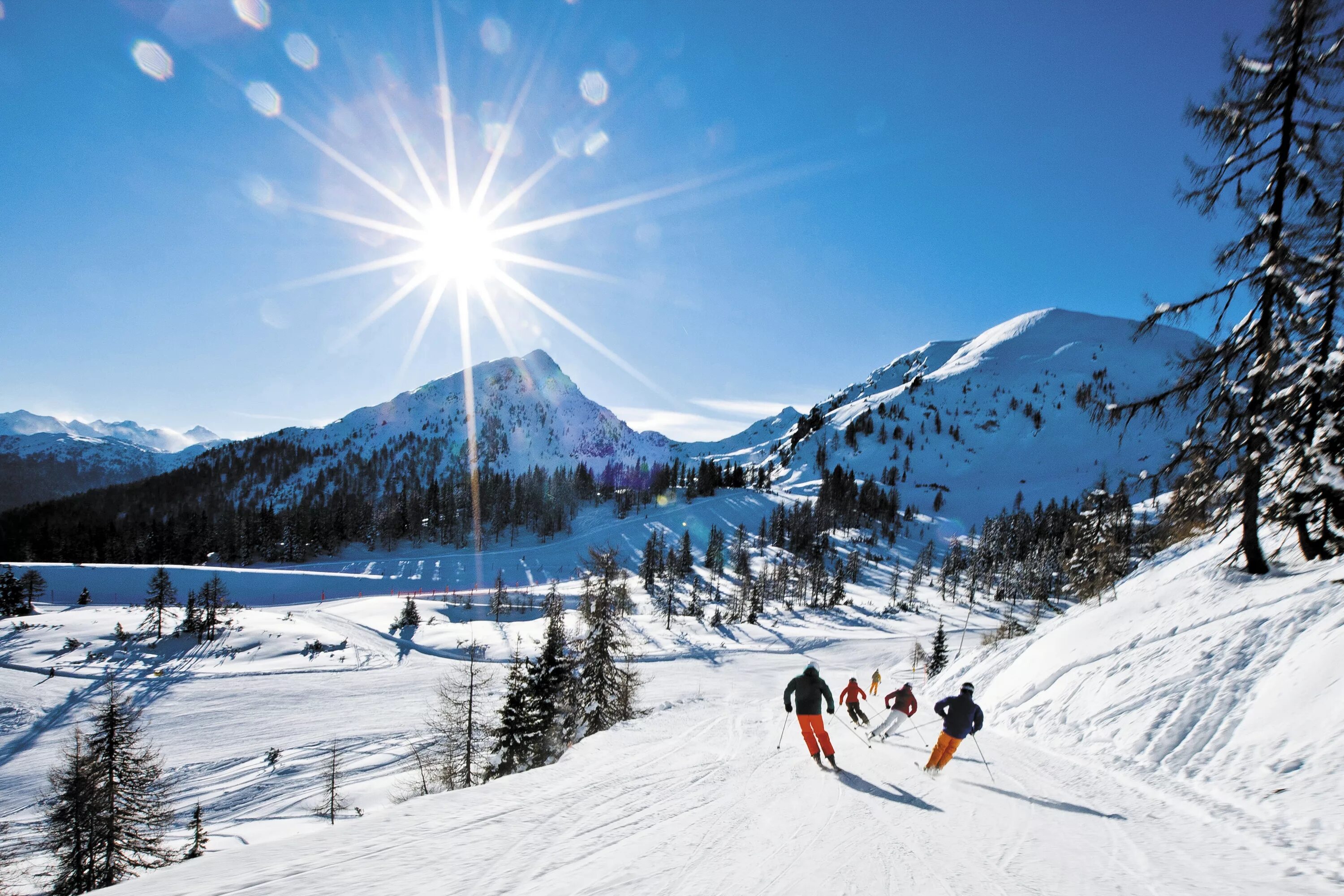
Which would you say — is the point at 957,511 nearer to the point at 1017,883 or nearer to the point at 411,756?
the point at 411,756

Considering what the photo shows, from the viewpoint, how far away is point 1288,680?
7105mm

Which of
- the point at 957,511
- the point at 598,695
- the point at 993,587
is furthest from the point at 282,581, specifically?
the point at 957,511

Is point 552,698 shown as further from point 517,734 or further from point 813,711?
point 813,711

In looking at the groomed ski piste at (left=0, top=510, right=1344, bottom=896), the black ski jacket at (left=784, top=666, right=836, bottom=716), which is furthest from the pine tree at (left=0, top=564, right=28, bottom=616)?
the black ski jacket at (left=784, top=666, right=836, bottom=716)

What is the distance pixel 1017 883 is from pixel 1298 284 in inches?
503

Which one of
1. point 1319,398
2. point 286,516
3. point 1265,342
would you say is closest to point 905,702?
point 1319,398

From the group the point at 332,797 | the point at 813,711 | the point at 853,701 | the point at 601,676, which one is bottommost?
the point at 332,797

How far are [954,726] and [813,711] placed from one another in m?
2.16

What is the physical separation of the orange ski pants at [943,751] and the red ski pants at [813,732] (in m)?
1.56

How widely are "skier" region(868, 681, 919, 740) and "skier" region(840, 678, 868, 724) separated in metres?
1.55

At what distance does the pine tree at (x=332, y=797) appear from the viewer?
24.5m

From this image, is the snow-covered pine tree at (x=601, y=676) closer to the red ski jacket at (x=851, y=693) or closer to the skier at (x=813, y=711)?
the red ski jacket at (x=851, y=693)

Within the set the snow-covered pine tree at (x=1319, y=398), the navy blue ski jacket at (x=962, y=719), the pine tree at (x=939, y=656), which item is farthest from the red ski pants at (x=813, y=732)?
the pine tree at (x=939, y=656)

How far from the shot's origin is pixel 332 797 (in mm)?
24812
